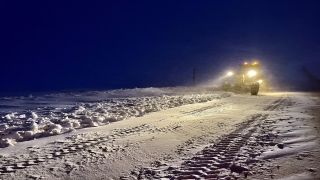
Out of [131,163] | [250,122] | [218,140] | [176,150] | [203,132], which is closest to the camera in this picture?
[131,163]

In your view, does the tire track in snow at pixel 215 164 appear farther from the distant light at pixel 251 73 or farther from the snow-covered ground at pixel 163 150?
the distant light at pixel 251 73

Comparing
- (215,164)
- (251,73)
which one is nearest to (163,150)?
(215,164)

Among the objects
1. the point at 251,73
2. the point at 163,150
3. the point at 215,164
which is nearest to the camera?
the point at 215,164

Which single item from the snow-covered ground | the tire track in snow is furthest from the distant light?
the tire track in snow

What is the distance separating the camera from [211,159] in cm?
507

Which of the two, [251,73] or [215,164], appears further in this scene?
[251,73]

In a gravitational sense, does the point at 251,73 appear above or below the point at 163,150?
above

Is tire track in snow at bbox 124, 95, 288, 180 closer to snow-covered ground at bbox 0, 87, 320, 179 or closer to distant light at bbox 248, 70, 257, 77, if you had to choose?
snow-covered ground at bbox 0, 87, 320, 179

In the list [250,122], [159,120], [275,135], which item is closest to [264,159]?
[275,135]

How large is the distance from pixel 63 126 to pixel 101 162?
3748 millimetres

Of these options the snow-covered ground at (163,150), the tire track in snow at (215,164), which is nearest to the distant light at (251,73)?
the snow-covered ground at (163,150)

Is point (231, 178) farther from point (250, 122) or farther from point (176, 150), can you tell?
point (250, 122)

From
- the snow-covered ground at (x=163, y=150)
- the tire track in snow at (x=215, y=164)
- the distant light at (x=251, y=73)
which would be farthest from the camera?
the distant light at (x=251, y=73)

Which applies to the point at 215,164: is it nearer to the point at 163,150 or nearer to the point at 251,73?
the point at 163,150
